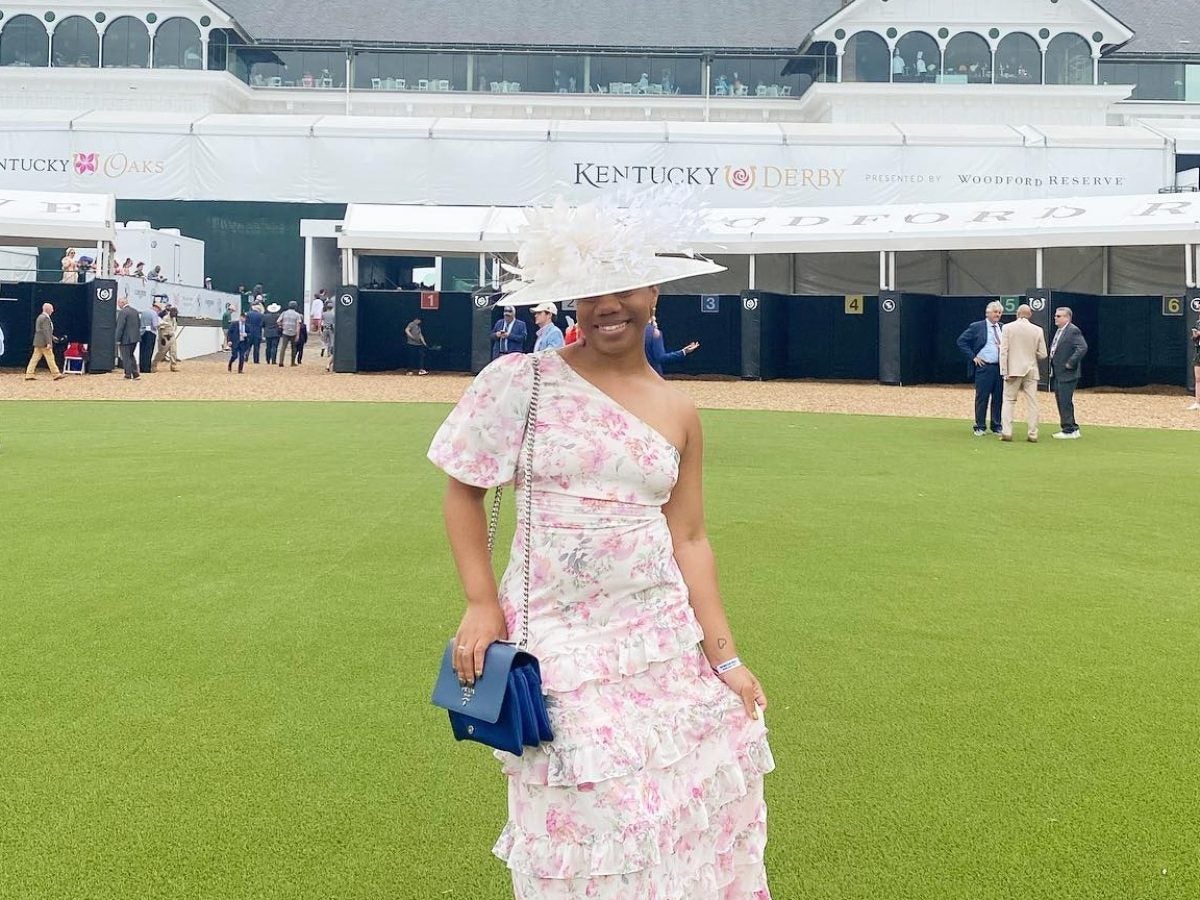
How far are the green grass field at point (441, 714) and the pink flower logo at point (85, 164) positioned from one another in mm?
30258

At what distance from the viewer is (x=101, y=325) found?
26.2m

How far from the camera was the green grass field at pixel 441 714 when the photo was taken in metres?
3.58

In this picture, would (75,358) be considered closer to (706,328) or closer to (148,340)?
(148,340)

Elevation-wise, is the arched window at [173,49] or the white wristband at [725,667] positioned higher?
the arched window at [173,49]

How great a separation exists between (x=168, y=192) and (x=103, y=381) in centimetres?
1579

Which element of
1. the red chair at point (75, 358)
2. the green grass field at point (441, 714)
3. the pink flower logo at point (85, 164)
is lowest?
the green grass field at point (441, 714)

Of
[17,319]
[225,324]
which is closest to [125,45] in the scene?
[225,324]

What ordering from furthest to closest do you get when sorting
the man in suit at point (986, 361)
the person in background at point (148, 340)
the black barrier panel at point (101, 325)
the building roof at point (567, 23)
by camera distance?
the building roof at point (567, 23) → the person in background at point (148, 340) → the black barrier panel at point (101, 325) → the man in suit at point (986, 361)

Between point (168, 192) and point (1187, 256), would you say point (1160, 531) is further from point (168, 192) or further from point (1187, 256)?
point (168, 192)

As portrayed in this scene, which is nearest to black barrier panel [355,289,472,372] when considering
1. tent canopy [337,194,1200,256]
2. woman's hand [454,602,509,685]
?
tent canopy [337,194,1200,256]

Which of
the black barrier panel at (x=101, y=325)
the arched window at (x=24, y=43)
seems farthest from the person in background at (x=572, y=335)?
the arched window at (x=24, y=43)

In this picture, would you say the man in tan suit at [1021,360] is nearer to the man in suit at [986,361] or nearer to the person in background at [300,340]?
the man in suit at [986,361]

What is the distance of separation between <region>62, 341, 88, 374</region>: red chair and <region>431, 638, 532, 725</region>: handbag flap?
2595 centimetres

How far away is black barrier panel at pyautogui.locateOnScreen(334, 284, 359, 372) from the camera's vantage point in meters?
27.8
